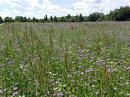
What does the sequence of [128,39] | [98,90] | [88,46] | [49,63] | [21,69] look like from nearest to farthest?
1. [98,90]
2. [21,69]
3. [49,63]
4. [88,46]
5. [128,39]

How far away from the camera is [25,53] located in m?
8.36

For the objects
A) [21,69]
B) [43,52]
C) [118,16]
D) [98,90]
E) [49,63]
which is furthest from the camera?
[118,16]

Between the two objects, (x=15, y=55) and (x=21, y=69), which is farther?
(x=15, y=55)

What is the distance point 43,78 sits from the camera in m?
5.57

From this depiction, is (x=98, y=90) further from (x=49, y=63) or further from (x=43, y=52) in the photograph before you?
(x=43, y=52)

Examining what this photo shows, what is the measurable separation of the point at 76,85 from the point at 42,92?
0.57 m

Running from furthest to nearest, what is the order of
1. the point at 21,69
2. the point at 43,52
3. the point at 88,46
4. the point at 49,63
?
1. the point at 88,46
2. the point at 43,52
3. the point at 49,63
4. the point at 21,69

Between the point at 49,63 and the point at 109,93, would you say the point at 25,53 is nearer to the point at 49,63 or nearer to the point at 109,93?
the point at 49,63

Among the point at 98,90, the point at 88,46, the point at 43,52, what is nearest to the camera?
the point at 98,90

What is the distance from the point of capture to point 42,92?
217 inches

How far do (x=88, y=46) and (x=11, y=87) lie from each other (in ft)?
13.6

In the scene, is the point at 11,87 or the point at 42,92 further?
the point at 11,87

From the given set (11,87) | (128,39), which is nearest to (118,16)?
(128,39)

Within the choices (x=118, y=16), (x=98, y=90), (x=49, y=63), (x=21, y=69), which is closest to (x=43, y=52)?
(x=49, y=63)
